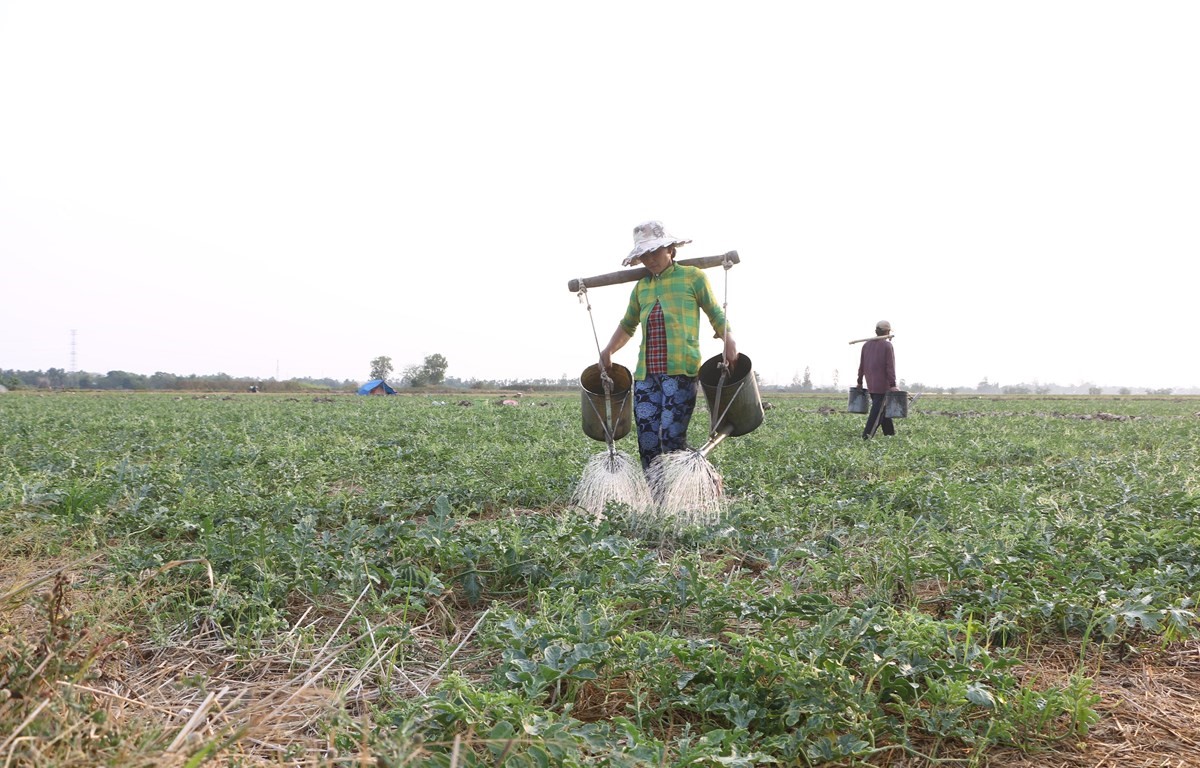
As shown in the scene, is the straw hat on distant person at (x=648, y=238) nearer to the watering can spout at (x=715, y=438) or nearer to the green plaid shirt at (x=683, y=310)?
the green plaid shirt at (x=683, y=310)

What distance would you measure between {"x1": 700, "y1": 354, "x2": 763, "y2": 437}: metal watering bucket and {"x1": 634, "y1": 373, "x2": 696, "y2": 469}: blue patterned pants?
15cm

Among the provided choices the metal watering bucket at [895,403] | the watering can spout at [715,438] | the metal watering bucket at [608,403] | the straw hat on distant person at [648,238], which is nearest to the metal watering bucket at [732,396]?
the watering can spout at [715,438]

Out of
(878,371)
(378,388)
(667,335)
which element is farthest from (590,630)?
(378,388)

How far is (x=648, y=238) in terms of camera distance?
4.49m

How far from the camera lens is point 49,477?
5141 mm

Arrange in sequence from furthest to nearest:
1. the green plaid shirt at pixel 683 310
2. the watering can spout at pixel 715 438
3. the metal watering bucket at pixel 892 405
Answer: the metal watering bucket at pixel 892 405, the green plaid shirt at pixel 683 310, the watering can spout at pixel 715 438

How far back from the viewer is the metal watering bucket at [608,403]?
4754 millimetres

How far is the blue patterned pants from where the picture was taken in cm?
459

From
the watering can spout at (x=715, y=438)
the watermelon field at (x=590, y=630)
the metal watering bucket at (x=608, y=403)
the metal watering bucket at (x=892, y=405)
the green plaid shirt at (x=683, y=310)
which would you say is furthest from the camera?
the metal watering bucket at (x=892, y=405)

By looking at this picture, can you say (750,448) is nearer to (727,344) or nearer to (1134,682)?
(727,344)

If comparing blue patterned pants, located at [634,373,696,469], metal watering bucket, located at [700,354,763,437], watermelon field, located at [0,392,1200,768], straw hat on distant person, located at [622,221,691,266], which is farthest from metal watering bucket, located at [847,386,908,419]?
straw hat on distant person, located at [622,221,691,266]

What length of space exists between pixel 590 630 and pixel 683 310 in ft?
8.86

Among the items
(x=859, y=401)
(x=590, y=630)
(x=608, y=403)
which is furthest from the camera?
(x=859, y=401)

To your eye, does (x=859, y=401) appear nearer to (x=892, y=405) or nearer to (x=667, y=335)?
(x=892, y=405)
